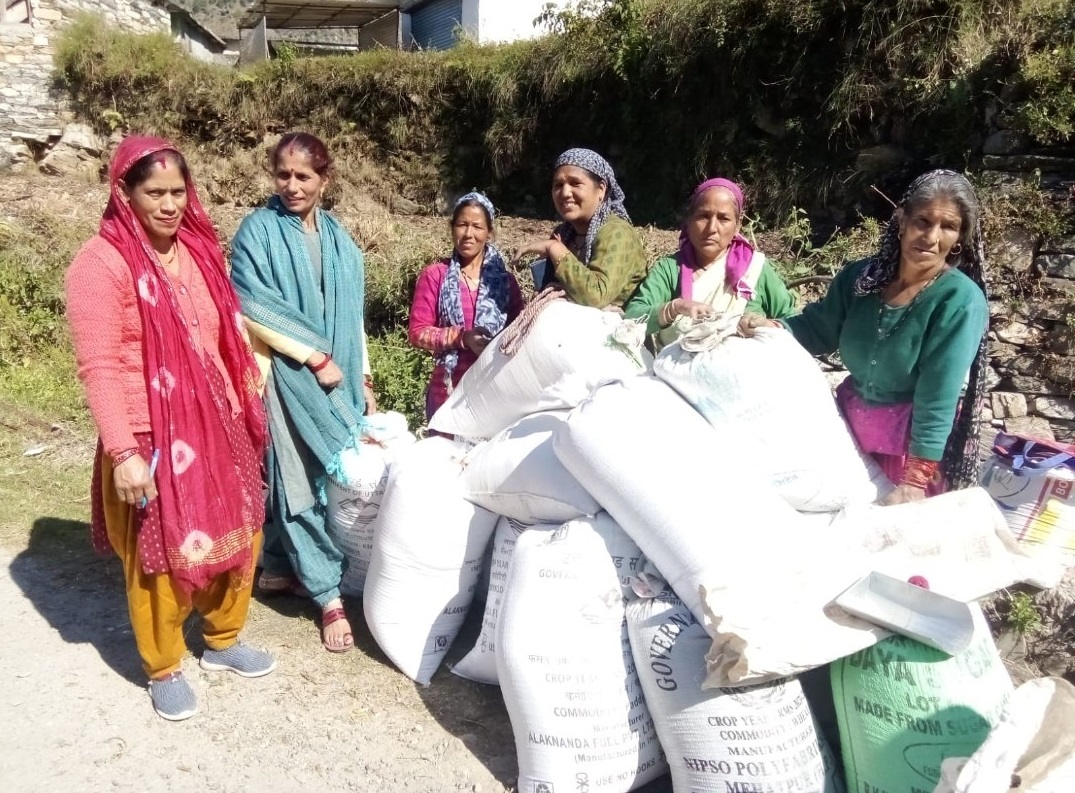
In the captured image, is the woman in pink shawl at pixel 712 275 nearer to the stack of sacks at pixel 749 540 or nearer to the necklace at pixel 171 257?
the stack of sacks at pixel 749 540

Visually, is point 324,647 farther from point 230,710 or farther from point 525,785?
point 525,785

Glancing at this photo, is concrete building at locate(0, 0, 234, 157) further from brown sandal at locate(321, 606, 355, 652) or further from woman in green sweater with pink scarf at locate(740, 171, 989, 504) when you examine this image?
woman in green sweater with pink scarf at locate(740, 171, 989, 504)

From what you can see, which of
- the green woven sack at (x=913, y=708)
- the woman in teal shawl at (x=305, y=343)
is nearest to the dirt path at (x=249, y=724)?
the woman in teal shawl at (x=305, y=343)

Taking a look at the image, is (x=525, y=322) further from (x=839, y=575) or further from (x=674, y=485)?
(x=839, y=575)

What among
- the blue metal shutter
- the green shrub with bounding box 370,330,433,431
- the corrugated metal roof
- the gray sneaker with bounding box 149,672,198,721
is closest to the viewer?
the gray sneaker with bounding box 149,672,198,721

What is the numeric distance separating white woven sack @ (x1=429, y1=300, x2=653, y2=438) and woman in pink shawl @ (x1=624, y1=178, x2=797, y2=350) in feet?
0.34

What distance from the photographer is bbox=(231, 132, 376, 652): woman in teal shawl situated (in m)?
2.37

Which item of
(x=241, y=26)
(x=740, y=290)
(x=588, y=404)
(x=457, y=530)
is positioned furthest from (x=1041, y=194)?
(x=241, y=26)

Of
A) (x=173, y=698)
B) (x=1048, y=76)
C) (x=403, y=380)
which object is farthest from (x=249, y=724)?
(x=1048, y=76)

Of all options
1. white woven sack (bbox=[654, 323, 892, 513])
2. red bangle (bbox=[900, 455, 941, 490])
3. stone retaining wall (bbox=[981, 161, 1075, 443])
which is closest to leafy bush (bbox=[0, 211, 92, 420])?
white woven sack (bbox=[654, 323, 892, 513])

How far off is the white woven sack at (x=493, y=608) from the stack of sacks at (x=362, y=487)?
50 centimetres

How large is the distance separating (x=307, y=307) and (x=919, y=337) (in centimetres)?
179

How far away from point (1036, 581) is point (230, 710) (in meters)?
2.19

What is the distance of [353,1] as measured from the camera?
16000mm
